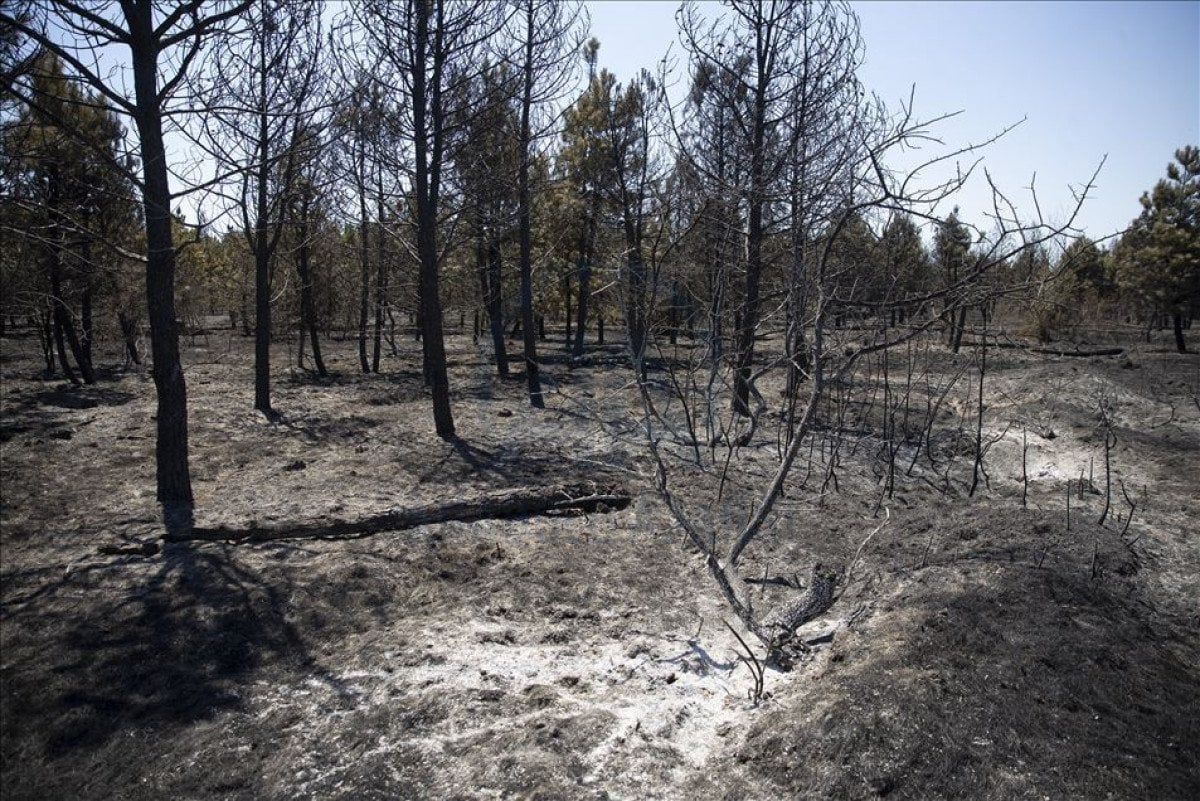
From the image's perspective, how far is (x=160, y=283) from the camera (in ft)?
20.9

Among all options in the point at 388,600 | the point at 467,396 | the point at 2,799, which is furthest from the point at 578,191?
the point at 2,799

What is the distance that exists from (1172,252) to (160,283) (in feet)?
81.8

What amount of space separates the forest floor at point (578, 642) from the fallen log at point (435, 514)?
0.14 m

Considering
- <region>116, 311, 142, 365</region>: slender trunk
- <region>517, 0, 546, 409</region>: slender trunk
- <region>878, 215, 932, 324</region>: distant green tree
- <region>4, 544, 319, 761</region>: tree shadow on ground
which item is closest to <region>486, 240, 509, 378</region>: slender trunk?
<region>517, 0, 546, 409</region>: slender trunk

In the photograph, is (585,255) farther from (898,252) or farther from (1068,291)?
(898,252)

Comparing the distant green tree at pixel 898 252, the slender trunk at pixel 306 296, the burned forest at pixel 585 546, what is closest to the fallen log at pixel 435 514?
the burned forest at pixel 585 546

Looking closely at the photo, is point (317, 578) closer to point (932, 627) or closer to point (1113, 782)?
point (932, 627)

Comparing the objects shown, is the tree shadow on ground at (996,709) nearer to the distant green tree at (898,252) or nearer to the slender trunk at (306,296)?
the distant green tree at (898,252)

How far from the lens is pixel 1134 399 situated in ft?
37.1

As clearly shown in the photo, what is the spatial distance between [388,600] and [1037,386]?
40.3 feet

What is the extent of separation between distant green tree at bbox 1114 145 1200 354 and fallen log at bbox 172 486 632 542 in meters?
20.3

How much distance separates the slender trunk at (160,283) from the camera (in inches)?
238

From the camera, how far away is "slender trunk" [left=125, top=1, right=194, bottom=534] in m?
6.05

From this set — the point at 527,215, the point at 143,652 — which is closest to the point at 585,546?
the point at 143,652
